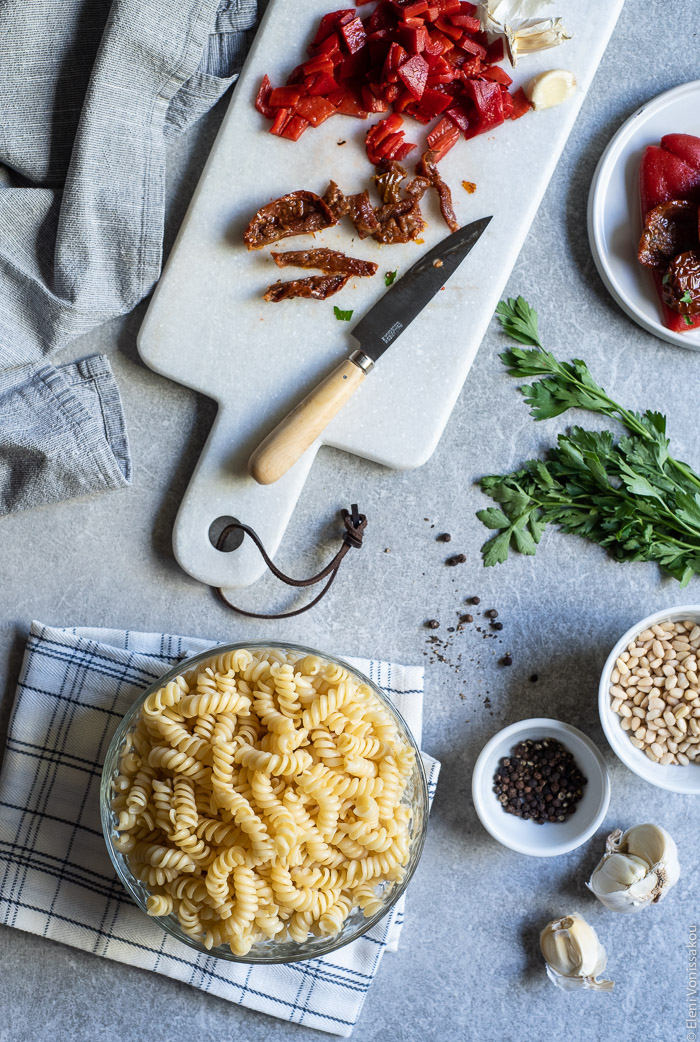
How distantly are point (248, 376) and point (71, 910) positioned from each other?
1.62 metres

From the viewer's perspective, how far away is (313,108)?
2230 millimetres

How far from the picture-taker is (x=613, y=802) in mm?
2459

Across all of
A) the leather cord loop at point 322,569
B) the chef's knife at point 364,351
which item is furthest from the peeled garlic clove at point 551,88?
the leather cord loop at point 322,569

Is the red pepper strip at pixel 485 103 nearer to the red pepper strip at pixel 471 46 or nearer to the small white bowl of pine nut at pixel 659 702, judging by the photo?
the red pepper strip at pixel 471 46

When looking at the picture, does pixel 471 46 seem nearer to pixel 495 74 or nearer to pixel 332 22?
pixel 495 74

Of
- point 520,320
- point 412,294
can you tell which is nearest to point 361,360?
point 412,294

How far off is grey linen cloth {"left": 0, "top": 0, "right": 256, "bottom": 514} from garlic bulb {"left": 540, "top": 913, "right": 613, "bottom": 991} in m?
1.85

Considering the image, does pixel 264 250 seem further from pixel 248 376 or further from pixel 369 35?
pixel 369 35

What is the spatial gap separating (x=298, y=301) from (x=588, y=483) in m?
1.02

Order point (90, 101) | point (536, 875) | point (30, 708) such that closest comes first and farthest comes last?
point (90, 101) < point (30, 708) < point (536, 875)

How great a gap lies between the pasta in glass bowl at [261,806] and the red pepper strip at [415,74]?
1.55 meters

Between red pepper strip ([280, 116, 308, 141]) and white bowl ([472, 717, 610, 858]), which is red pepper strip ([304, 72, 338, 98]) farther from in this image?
white bowl ([472, 717, 610, 858])

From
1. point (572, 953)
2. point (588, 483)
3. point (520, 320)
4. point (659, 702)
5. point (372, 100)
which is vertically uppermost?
point (372, 100)

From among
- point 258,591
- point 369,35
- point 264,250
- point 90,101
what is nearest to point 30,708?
point 258,591
